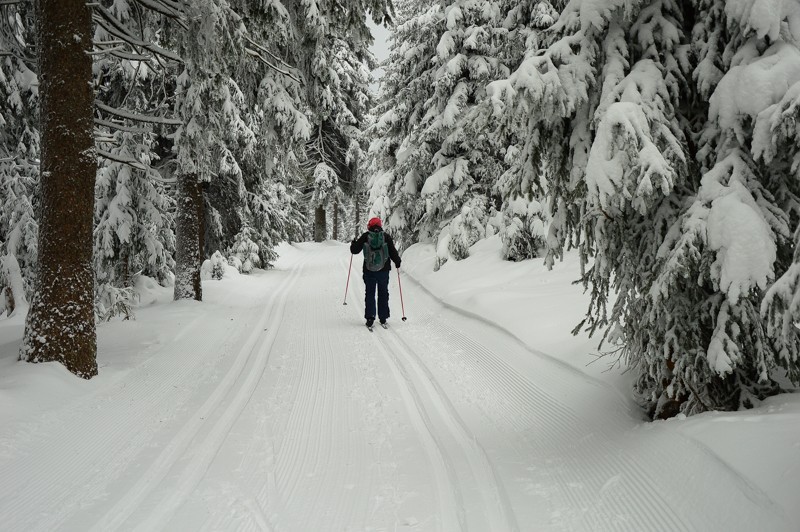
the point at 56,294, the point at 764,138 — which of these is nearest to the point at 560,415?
the point at 764,138

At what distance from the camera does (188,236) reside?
1038cm

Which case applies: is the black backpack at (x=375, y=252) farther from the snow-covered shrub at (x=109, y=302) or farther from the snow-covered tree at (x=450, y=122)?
the snow-covered shrub at (x=109, y=302)

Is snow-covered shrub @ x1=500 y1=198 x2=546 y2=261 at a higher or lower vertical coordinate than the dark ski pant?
higher

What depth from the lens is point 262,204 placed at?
1742 cm

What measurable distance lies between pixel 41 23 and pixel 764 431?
756 cm

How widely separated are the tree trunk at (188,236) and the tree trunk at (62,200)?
15.2 ft

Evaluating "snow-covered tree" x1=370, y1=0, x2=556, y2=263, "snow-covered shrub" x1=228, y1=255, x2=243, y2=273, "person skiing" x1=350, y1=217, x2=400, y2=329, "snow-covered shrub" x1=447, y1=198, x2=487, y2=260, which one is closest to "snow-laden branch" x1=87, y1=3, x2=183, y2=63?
"person skiing" x1=350, y1=217, x2=400, y2=329

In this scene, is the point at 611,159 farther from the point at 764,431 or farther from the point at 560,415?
the point at 560,415

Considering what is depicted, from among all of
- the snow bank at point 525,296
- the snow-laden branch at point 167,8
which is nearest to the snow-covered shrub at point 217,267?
the snow bank at point 525,296

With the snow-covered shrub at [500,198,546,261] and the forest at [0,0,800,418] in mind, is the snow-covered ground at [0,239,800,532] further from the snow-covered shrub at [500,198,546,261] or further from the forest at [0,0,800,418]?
the snow-covered shrub at [500,198,546,261]

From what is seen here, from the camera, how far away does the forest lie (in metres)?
3.12

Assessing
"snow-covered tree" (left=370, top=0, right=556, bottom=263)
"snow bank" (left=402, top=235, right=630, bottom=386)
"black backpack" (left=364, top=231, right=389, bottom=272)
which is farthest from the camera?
"snow-covered tree" (left=370, top=0, right=556, bottom=263)

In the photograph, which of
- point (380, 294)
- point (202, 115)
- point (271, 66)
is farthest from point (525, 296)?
point (202, 115)

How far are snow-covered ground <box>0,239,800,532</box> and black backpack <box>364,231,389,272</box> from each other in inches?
78.0
